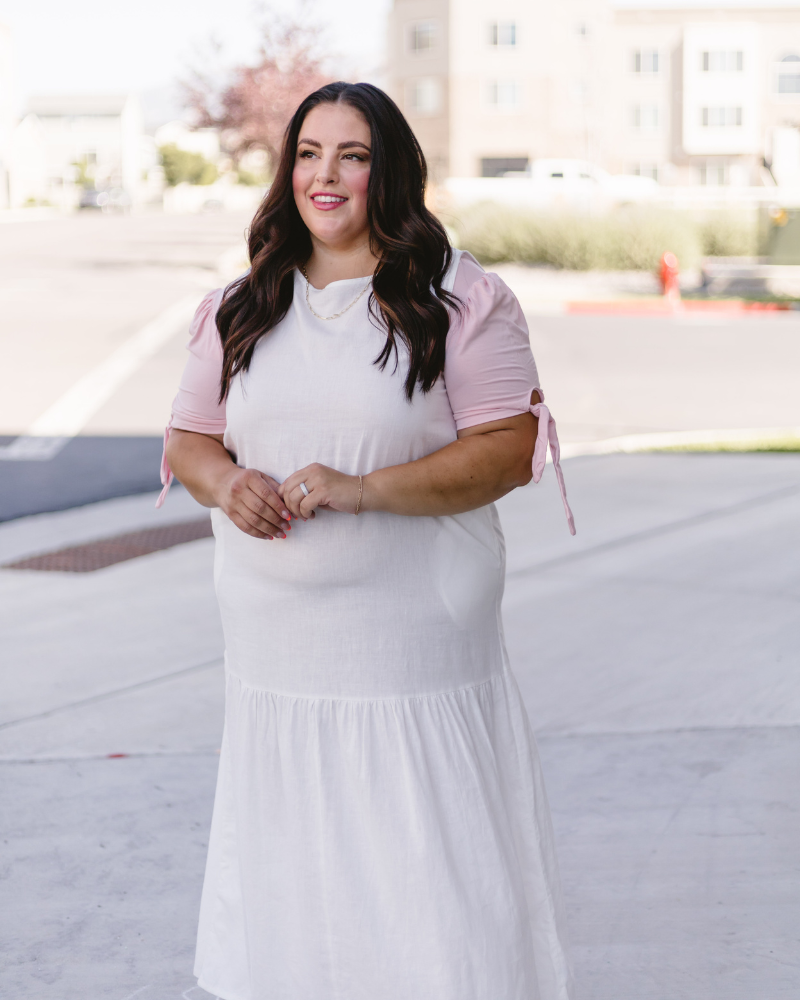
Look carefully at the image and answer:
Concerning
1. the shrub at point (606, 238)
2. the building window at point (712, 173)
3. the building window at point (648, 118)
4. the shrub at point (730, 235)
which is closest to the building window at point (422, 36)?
the building window at point (648, 118)

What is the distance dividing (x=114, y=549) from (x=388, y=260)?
16.3 ft

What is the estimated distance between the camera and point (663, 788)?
3.89m

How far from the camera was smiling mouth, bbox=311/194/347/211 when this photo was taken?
2262 mm

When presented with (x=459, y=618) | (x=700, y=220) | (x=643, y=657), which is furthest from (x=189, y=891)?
(x=700, y=220)

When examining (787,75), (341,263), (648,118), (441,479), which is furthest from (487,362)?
(787,75)

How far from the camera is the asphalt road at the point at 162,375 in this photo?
9.41 meters

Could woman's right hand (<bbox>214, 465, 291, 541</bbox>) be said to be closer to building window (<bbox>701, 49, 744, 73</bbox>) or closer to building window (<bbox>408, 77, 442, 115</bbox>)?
building window (<bbox>408, 77, 442, 115</bbox>)

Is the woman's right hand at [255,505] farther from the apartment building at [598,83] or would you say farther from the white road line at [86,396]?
the apartment building at [598,83]

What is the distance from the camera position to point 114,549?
22.8 ft

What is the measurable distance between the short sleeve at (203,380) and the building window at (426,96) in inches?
2276

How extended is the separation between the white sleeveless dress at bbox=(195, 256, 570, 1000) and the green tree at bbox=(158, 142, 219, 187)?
98.9 meters

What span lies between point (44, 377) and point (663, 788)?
10.4 m

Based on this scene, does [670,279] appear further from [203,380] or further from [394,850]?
[394,850]

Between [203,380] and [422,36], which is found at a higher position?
[422,36]
